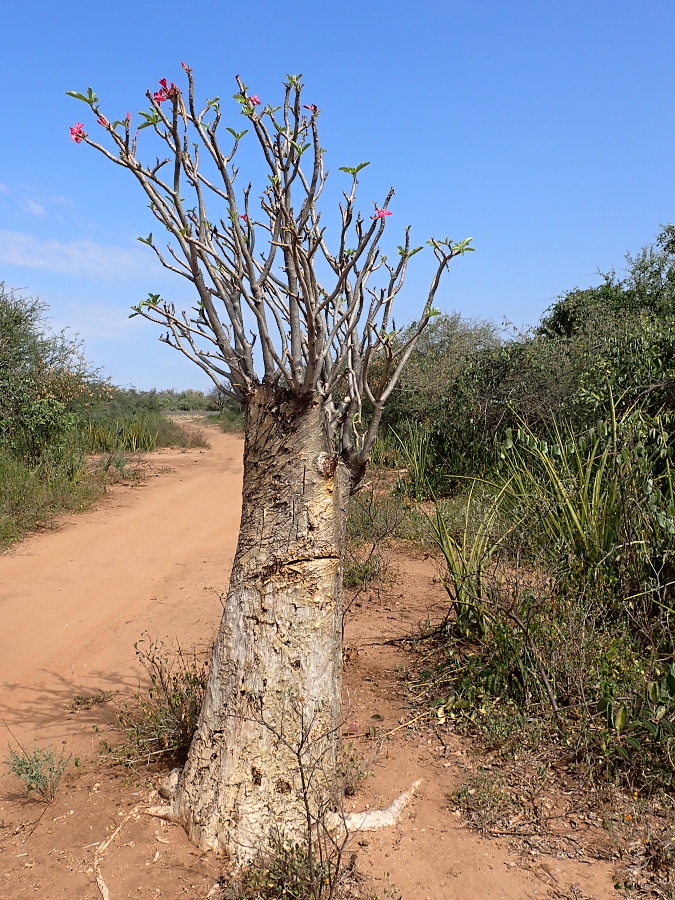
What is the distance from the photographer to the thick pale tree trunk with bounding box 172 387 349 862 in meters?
2.46

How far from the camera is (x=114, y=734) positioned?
136 inches

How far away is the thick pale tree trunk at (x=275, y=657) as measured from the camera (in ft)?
8.08

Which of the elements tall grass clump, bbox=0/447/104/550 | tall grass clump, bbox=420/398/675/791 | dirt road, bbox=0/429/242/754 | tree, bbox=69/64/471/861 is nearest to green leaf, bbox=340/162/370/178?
tree, bbox=69/64/471/861

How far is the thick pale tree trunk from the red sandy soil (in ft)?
0.75

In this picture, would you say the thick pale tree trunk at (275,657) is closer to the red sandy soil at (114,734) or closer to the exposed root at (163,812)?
the exposed root at (163,812)

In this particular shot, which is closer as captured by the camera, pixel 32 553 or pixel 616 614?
pixel 616 614

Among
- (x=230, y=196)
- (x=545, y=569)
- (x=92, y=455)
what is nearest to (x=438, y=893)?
(x=545, y=569)

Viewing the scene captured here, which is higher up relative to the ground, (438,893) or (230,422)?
(230,422)

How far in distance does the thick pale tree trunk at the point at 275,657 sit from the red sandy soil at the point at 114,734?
0.23 metres

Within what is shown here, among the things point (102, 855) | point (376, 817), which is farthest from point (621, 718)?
point (102, 855)

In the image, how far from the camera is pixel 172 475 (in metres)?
12.1

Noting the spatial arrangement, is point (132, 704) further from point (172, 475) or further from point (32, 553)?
point (172, 475)

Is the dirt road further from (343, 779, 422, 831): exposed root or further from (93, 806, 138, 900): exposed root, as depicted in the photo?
(343, 779, 422, 831): exposed root

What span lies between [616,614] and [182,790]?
7.99 feet
